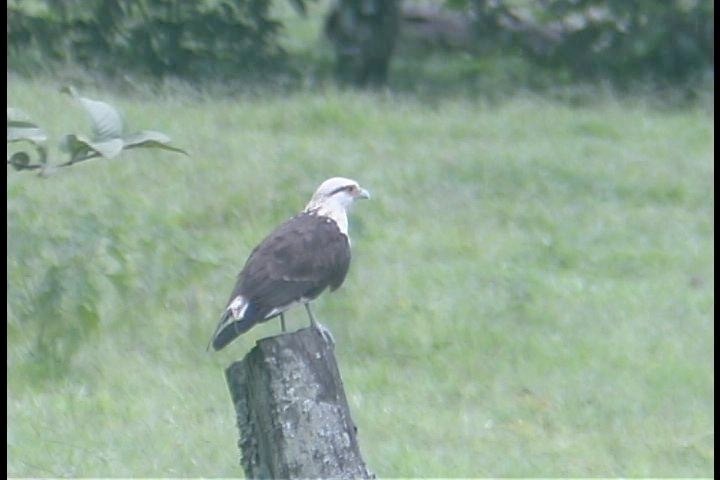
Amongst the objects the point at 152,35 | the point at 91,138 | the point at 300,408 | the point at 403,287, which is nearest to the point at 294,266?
the point at 300,408

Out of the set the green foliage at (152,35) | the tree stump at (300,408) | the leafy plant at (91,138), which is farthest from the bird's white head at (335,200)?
the green foliage at (152,35)

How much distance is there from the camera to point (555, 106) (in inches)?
477

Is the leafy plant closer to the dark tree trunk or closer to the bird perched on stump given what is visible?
the bird perched on stump

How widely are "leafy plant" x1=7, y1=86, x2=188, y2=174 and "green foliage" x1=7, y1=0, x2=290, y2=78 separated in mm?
9216

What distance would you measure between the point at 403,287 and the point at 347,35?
5420 millimetres

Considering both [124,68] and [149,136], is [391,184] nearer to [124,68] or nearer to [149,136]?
[124,68]

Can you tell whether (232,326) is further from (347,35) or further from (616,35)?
(616,35)

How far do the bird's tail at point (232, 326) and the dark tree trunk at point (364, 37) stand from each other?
8826mm


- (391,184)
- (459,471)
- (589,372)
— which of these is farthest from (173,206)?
(459,471)

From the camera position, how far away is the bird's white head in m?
4.70

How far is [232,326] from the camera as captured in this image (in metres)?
4.21

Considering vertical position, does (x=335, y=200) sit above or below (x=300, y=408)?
above

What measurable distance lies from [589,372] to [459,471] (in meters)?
1.43

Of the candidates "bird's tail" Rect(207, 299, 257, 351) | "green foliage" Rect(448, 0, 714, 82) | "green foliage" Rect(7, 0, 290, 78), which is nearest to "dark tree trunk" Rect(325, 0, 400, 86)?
"green foliage" Rect(7, 0, 290, 78)
